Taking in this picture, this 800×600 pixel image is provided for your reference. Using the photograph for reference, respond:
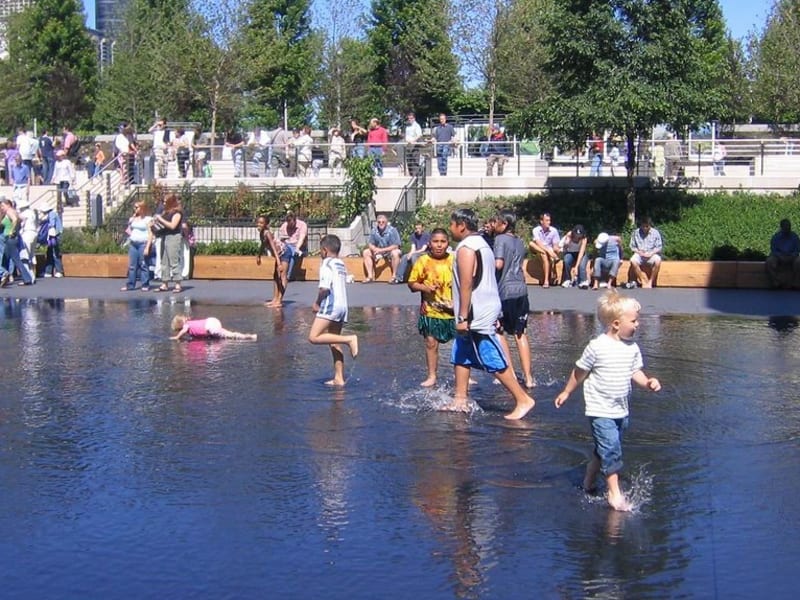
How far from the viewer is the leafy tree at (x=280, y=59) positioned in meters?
45.2

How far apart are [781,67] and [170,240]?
24061 mm

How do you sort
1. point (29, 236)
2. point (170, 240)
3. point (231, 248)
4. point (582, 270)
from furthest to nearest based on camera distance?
1. point (231, 248)
2. point (29, 236)
3. point (582, 270)
4. point (170, 240)

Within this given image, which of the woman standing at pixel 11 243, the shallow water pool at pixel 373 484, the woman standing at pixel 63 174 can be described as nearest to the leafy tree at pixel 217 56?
the woman standing at pixel 63 174

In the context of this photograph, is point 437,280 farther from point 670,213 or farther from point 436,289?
point 670,213

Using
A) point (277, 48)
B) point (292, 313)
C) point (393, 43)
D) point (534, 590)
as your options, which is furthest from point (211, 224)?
point (393, 43)

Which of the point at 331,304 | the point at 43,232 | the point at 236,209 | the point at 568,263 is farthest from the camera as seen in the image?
the point at 236,209

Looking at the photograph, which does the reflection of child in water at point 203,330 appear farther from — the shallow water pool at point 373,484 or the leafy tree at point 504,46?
the leafy tree at point 504,46

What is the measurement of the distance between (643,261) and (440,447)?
12.7m

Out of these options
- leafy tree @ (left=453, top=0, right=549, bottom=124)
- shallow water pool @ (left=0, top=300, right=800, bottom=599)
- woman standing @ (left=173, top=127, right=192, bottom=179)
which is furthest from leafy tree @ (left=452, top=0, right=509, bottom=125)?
shallow water pool @ (left=0, top=300, right=800, bottom=599)

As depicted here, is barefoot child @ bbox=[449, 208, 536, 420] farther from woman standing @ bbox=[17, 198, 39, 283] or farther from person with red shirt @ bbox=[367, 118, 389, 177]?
person with red shirt @ bbox=[367, 118, 389, 177]

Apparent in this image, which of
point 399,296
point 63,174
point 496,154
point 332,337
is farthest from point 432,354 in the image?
point 63,174

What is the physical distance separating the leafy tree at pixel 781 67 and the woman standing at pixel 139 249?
22.7 meters

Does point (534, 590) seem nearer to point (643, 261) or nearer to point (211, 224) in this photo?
point (643, 261)

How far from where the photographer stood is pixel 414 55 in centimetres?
5250
